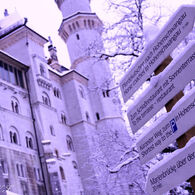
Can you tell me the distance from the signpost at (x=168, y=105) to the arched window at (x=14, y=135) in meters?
21.1

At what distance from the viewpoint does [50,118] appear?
28.7m

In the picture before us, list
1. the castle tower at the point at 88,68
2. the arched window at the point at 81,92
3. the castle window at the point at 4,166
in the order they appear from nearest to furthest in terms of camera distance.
Answer: 1. the castle window at the point at 4,166
2. the castle tower at the point at 88,68
3. the arched window at the point at 81,92

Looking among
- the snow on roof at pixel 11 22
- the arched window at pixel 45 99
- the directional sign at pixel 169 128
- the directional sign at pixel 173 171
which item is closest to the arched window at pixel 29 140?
the arched window at pixel 45 99

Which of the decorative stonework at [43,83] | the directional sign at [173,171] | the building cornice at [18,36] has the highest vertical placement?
the building cornice at [18,36]

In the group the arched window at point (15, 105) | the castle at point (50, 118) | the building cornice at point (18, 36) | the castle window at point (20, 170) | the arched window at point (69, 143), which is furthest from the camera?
the arched window at point (69, 143)

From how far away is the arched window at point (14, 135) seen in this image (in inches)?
947

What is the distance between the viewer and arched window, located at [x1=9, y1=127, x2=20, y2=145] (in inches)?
947

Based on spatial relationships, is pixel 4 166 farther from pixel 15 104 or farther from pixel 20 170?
pixel 15 104

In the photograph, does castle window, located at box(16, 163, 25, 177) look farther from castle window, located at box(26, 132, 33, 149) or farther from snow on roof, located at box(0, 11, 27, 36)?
snow on roof, located at box(0, 11, 27, 36)

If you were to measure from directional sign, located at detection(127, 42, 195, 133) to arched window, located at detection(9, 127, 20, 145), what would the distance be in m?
21.1

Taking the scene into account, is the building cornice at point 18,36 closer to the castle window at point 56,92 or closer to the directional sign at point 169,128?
the castle window at point 56,92

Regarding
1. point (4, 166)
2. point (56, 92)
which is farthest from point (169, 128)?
point (56, 92)

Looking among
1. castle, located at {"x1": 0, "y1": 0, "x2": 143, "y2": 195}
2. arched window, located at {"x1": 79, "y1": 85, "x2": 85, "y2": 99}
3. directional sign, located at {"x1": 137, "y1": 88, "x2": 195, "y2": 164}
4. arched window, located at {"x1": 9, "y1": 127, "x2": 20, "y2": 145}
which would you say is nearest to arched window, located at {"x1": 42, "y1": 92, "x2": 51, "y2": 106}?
castle, located at {"x1": 0, "y1": 0, "x2": 143, "y2": 195}

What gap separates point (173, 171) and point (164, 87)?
862 millimetres
